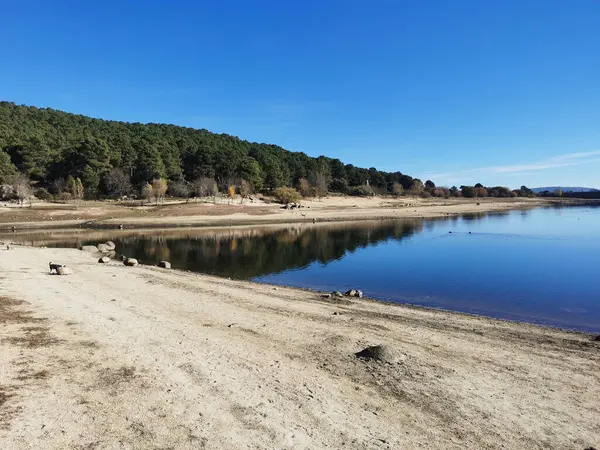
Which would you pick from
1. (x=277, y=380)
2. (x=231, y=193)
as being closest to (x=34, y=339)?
(x=277, y=380)

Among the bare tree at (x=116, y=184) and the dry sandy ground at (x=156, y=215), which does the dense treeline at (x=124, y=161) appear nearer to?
the bare tree at (x=116, y=184)

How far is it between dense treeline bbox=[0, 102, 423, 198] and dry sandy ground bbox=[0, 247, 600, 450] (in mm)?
74487

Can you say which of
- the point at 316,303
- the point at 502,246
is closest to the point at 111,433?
the point at 316,303

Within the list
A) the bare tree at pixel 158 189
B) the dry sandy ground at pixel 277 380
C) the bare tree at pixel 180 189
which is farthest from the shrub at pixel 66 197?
the dry sandy ground at pixel 277 380

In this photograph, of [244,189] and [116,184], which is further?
[244,189]

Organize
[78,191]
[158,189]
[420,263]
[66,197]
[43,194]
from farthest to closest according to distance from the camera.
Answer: [158,189] < [43,194] < [66,197] < [78,191] < [420,263]

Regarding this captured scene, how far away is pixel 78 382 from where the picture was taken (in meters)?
7.74

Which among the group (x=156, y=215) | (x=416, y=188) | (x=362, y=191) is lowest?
(x=156, y=215)

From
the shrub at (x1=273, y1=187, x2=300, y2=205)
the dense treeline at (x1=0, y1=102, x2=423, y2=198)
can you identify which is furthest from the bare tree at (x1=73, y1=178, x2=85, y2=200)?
the shrub at (x1=273, y1=187, x2=300, y2=205)

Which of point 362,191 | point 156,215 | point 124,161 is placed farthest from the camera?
point 362,191

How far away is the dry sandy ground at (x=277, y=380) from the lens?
251 inches

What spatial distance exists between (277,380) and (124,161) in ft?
332

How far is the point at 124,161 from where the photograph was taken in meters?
98.7

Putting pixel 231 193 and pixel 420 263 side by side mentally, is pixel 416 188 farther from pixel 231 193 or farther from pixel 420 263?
pixel 420 263
